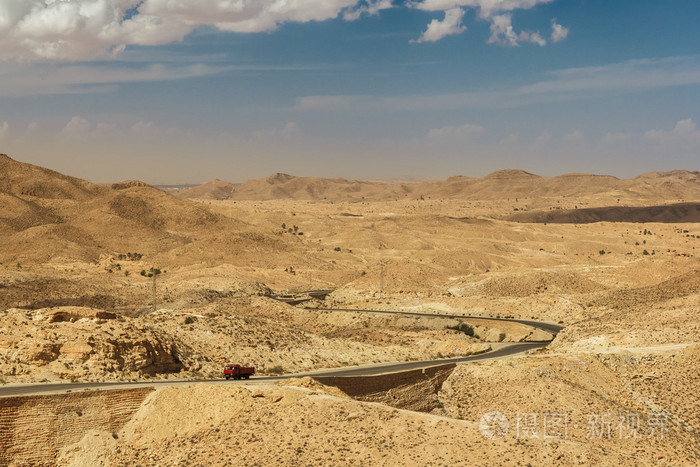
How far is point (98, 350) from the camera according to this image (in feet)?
109

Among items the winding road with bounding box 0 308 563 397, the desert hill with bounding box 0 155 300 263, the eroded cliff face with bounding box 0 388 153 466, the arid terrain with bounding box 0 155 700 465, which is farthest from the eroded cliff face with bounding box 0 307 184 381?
the desert hill with bounding box 0 155 300 263

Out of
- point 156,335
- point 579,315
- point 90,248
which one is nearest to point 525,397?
point 156,335

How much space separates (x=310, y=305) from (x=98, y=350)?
145 feet

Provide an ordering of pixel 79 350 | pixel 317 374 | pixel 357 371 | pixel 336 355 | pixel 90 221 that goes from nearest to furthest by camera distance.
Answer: pixel 79 350
pixel 317 374
pixel 357 371
pixel 336 355
pixel 90 221

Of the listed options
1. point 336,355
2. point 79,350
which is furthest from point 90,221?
point 79,350

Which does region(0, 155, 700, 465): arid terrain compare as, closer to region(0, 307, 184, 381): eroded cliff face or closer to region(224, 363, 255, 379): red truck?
region(0, 307, 184, 381): eroded cliff face

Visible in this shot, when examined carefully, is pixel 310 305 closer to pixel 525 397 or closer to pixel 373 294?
pixel 373 294

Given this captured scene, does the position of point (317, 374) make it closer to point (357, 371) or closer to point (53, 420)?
point (357, 371)

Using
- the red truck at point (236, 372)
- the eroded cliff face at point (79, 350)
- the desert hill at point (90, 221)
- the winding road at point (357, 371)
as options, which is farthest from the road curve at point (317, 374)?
the desert hill at point (90, 221)

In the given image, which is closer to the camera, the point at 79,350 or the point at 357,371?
the point at 79,350

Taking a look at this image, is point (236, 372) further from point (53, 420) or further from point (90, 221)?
point (90, 221)

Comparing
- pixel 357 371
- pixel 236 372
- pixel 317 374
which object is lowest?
pixel 357 371

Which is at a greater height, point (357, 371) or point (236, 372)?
point (236, 372)

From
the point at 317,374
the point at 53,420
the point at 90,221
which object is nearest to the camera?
→ the point at 53,420
